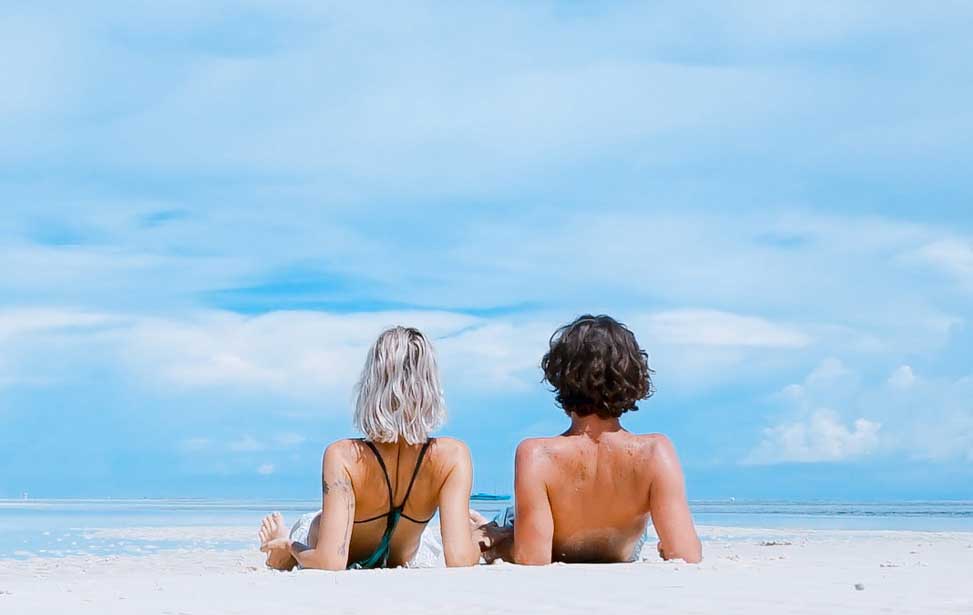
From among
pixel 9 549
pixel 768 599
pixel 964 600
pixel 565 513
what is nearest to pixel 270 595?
pixel 565 513

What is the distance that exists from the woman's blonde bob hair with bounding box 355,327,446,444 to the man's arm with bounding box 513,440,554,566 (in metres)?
0.56

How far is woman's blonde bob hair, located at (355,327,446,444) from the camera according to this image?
6168 mm

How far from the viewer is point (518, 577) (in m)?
5.71

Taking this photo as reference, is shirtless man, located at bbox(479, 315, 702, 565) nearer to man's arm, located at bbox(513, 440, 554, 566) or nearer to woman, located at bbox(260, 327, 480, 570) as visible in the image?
man's arm, located at bbox(513, 440, 554, 566)

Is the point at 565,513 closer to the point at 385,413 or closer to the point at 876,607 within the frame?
the point at 385,413

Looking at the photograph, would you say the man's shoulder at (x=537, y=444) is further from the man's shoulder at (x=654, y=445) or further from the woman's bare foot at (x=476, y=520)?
the woman's bare foot at (x=476, y=520)

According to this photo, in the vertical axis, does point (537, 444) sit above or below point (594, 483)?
above

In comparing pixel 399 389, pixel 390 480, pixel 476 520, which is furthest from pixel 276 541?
pixel 399 389

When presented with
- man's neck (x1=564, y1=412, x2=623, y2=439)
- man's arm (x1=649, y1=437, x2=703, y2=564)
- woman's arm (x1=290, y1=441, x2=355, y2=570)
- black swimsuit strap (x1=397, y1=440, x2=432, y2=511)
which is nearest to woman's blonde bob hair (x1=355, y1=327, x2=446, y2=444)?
black swimsuit strap (x1=397, y1=440, x2=432, y2=511)

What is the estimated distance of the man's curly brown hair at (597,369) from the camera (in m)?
6.14

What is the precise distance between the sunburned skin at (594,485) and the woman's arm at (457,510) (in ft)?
1.02

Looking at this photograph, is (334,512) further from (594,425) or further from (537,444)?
(594,425)

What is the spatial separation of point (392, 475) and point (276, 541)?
956 mm

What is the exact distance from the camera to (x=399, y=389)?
6137mm
